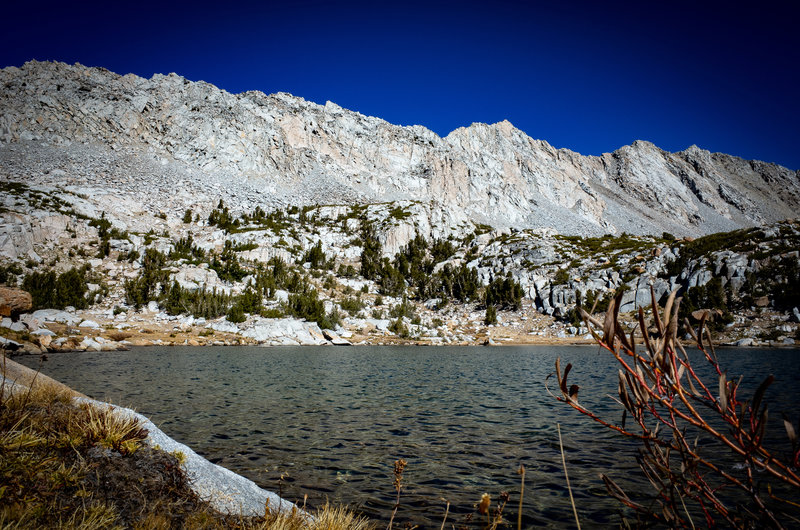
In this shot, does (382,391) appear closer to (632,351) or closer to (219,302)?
(632,351)

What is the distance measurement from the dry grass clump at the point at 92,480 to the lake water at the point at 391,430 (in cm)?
286

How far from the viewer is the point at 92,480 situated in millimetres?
4762

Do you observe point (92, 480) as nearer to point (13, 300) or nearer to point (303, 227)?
point (13, 300)

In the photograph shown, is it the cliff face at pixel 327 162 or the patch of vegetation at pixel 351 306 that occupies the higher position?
the cliff face at pixel 327 162

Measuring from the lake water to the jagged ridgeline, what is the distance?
17946 millimetres

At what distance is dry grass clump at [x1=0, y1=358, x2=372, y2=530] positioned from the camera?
404 centimetres

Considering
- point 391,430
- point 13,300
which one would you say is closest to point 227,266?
point 13,300

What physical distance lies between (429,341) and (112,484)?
48.0 m

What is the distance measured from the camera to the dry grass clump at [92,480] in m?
4.04

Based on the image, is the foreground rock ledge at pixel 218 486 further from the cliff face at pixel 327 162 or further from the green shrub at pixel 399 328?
the cliff face at pixel 327 162

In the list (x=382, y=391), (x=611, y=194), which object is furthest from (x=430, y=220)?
(x=611, y=194)

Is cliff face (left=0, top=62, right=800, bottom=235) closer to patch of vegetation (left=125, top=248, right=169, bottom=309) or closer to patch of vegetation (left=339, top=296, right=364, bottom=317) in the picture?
patch of vegetation (left=125, top=248, right=169, bottom=309)

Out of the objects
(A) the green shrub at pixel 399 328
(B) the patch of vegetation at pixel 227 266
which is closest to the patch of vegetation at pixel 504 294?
(A) the green shrub at pixel 399 328

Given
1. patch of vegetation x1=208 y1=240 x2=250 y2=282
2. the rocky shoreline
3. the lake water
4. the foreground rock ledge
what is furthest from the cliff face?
the foreground rock ledge
